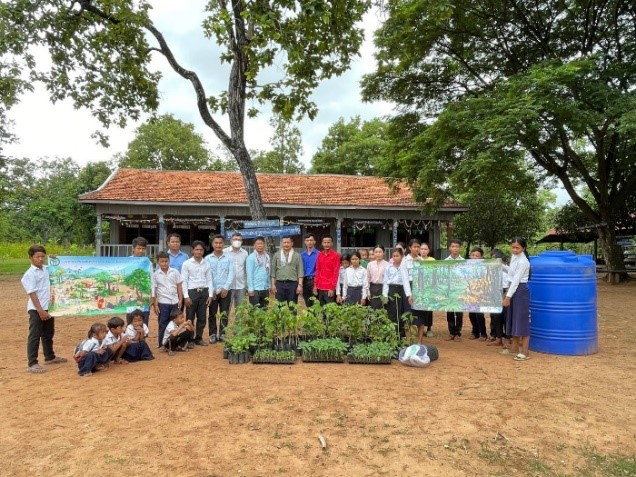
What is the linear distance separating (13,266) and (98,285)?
24.5 metres

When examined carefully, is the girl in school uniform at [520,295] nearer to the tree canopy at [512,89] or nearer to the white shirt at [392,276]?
the white shirt at [392,276]

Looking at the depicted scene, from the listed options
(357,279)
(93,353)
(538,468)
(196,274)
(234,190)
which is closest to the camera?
(538,468)

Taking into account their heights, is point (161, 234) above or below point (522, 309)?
above

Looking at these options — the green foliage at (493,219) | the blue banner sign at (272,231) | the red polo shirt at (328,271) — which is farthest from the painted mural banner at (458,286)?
the green foliage at (493,219)

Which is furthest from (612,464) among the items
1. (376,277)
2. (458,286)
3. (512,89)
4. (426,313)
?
(512,89)

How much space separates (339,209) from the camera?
1755 centimetres

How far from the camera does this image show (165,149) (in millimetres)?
35844

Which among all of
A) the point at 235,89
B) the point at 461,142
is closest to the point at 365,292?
the point at 235,89

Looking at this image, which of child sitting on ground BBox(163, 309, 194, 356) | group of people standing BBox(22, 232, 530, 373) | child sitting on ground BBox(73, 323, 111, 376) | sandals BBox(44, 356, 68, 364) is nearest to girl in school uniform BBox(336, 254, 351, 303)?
group of people standing BBox(22, 232, 530, 373)

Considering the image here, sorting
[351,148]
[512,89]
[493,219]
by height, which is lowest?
[493,219]

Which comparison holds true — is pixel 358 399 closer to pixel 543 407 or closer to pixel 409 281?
pixel 543 407

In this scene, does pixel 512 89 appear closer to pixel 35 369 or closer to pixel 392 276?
pixel 392 276

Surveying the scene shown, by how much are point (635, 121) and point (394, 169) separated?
738 centimetres

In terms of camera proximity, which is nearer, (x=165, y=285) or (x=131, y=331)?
(x=131, y=331)
